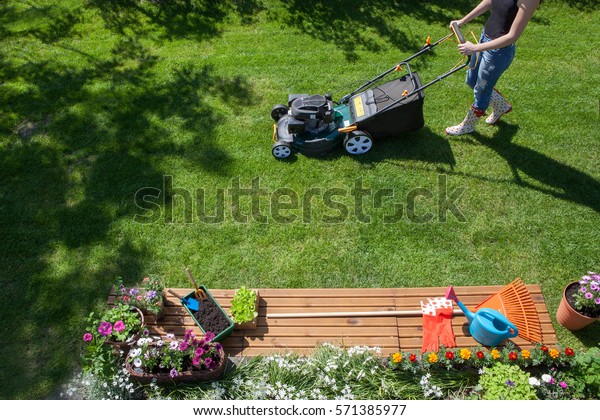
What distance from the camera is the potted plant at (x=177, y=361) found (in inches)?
157

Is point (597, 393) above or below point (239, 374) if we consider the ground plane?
above

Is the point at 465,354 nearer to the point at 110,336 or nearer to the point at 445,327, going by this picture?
the point at 445,327

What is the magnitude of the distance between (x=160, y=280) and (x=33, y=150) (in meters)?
2.92

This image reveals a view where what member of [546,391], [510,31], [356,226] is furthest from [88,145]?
[546,391]

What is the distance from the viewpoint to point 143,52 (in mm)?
7590

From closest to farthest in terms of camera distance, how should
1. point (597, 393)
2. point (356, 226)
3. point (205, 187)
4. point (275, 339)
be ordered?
1. point (597, 393)
2. point (275, 339)
3. point (356, 226)
4. point (205, 187)

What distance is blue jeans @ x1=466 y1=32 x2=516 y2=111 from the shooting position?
16.2ft

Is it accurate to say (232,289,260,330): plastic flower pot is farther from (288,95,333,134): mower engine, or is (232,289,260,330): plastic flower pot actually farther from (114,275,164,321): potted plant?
(288,95,333,134): mower engine

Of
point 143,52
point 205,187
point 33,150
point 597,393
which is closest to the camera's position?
point 597,393

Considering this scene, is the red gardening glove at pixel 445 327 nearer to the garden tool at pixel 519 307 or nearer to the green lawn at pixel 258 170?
the garden tool at pixel 519 307

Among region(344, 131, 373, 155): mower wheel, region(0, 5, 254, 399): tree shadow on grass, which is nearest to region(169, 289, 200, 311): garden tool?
region(0, 5, 254, 399): tree shadow on grass

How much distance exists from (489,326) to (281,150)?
10.1 feet

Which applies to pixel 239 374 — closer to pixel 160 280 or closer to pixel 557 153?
pixel 160 280

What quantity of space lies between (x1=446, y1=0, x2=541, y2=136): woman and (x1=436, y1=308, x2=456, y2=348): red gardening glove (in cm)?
257
